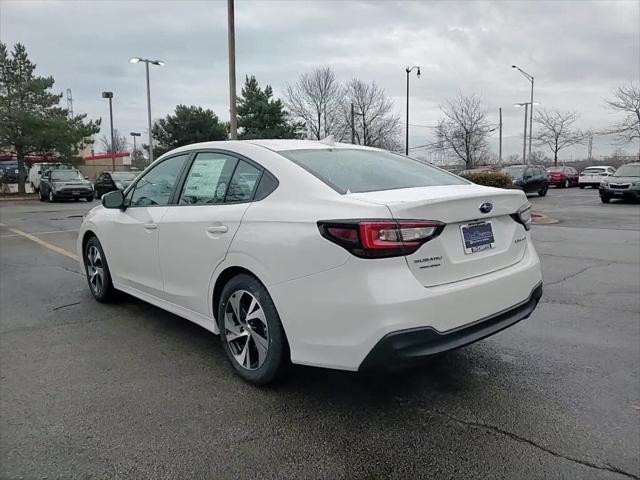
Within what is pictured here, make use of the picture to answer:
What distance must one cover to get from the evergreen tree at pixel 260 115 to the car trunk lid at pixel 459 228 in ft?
136

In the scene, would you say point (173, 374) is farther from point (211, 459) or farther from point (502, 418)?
point (502, 418)

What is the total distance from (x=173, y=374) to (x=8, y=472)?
1225 mm

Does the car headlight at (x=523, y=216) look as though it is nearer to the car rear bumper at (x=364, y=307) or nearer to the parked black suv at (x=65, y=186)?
the car rear bumper at (x=364, y=307)

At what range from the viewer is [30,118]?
30.3 metres

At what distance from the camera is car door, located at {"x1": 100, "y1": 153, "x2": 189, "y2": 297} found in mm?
4238

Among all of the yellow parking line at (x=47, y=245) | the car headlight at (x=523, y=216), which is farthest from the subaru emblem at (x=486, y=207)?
the yellow parking line at (x=47, y=245)

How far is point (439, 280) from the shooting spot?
2793 millimetres

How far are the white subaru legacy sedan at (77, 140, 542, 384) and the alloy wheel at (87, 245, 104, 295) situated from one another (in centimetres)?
135

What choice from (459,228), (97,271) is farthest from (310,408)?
(97,271)

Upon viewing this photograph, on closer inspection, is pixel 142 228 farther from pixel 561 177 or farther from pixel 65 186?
pixel 561 177

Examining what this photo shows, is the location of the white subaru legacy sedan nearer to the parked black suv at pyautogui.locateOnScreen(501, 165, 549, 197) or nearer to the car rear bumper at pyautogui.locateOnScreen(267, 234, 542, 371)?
the car rear bumper at pyautogui.locateOnScreen(267, 234, 542, 371)

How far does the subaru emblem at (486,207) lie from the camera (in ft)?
9.99

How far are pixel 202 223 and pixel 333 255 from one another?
50.4 inches

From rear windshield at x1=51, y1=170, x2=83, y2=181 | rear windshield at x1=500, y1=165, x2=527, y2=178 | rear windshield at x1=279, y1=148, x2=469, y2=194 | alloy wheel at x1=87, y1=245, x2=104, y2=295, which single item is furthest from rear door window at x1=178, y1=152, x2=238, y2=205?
rear windshield at x1=51, y1=170, x2=83, y2=181
